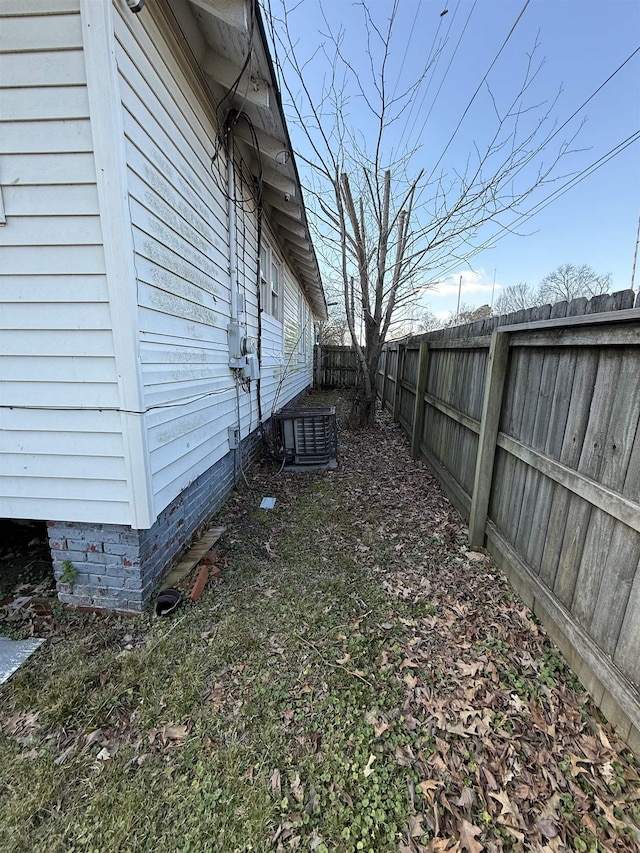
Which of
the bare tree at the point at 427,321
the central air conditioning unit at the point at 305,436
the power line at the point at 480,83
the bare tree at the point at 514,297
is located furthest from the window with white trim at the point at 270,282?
the bare tree at the point at 514,297

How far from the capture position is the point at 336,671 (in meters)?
2.09

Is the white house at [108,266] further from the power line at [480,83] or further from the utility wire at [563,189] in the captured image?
the utility wire at [563,189]

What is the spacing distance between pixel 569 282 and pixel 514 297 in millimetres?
6522

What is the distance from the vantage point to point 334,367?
17500mm

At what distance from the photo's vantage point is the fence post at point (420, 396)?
18.9 feet

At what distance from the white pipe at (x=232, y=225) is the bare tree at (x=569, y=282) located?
20885 millimetres

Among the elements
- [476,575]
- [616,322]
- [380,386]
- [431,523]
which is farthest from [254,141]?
[380,386]

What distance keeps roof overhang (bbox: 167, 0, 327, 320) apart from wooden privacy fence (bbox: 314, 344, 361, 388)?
461 inches

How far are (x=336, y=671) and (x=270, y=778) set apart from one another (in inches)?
24.2

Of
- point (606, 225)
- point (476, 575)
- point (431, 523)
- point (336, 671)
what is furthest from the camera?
point (606, 225)

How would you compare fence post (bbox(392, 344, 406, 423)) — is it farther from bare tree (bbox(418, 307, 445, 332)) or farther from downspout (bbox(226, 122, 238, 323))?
downspout (bbox(226, 122, 238, 323))

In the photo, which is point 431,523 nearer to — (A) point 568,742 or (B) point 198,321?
(A) point 568,742

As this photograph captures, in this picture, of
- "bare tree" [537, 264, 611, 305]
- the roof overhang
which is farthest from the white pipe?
"bare tree" [537, 264, 611, 305]

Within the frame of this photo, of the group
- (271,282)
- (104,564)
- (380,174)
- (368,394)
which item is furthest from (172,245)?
(380,174)
